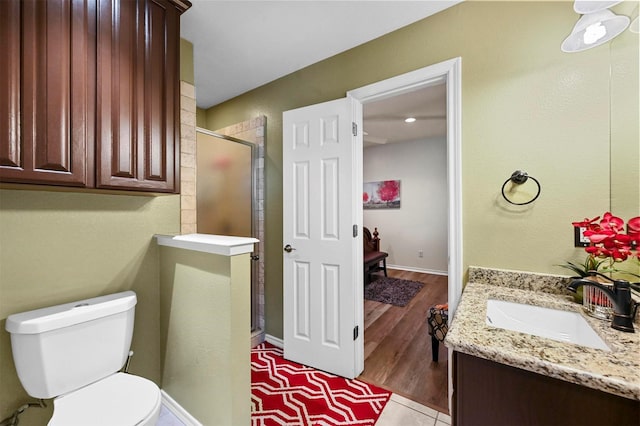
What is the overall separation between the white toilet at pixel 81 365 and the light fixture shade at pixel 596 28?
235 cm

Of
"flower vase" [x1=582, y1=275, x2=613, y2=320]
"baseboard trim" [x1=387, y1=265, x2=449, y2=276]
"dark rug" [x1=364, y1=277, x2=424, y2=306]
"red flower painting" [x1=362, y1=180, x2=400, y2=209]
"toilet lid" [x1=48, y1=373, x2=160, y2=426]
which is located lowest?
"dark rug" [x1=364, y1=277, x2=424, y2=306]

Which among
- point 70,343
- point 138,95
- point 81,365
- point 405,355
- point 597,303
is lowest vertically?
point 405,355

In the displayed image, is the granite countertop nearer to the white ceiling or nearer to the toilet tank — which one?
the toilet tank

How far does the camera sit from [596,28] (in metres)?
1.05

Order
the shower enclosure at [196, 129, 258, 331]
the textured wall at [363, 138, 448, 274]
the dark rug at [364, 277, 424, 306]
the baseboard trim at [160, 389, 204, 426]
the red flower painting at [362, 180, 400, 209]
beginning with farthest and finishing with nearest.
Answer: the red flower painting at [362, 180, 400, 209] → the textured wall at [363, 138, 448, 274] → the dark rug at [364, 277, 424, 306] → the shower enclosure at [196, 129, 258, 331] → the baseboard trim at [160, 389, 204, 426]

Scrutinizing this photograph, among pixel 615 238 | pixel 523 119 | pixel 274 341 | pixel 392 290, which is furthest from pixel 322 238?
pixel 392 290

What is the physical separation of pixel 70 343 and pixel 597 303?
2.24 metres

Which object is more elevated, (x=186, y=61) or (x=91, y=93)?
(x=186, y=61)

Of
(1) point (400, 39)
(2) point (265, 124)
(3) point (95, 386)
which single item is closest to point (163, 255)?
(3) point (95, 386)

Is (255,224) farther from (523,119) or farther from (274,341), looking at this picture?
(523,119)

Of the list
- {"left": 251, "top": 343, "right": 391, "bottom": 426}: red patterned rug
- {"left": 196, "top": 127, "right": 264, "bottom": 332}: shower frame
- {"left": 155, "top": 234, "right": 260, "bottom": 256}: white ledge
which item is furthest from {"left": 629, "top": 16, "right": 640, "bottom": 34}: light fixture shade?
{"left": 196, "top": 127, "right": 264, "bottom": 332}: shower frame

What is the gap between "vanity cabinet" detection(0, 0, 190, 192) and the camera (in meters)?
1.00

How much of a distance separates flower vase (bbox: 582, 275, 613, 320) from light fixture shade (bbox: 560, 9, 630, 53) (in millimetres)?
976

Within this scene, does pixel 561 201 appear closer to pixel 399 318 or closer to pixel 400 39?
pixel 400 39
